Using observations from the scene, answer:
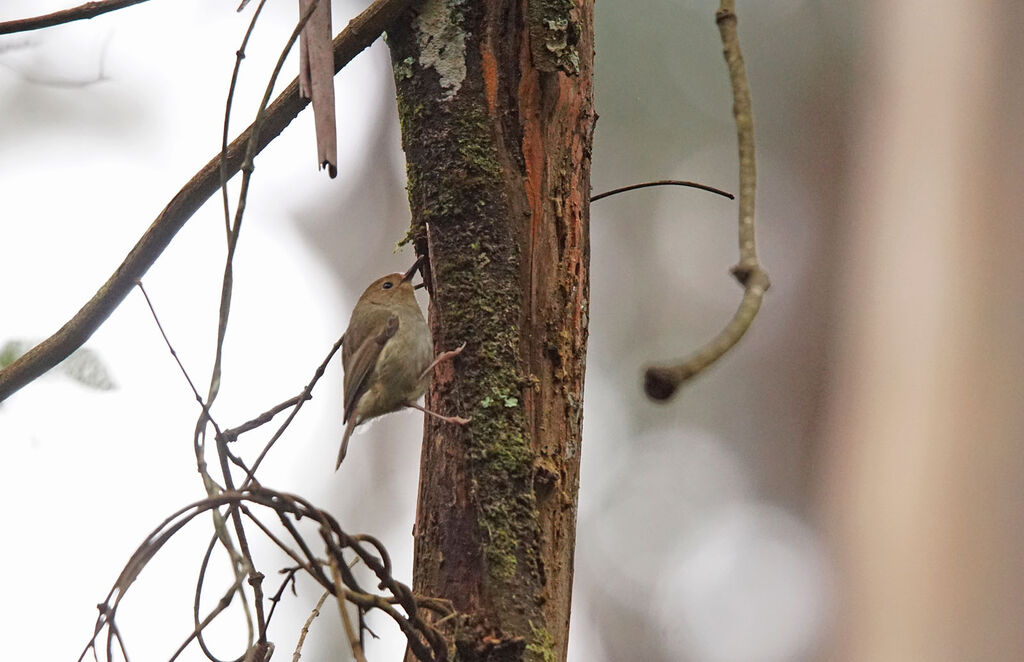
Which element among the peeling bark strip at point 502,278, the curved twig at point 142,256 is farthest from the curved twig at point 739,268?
the curved twig at point 142,256

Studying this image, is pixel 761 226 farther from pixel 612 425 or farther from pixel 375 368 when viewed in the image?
pixel 375 368

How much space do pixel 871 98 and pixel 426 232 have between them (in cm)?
486

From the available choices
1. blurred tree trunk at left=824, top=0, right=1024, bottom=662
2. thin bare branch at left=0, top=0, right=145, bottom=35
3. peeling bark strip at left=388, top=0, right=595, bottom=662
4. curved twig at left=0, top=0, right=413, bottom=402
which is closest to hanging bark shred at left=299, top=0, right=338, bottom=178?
curved twig at left=0, top=0, right=413, bottom=402

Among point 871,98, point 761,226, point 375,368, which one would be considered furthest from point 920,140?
point 375,368

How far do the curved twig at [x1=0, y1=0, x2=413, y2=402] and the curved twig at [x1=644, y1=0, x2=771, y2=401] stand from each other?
79 centimetres

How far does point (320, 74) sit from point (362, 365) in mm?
1186

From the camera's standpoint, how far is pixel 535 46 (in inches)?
74.1

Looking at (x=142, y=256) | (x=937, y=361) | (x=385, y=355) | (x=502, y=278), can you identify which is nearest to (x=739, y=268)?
(x=502, y=278)

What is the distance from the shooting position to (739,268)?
122cm

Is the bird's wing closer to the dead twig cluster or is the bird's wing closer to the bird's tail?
the bird's tail

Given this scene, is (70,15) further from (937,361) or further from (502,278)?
(937,361)

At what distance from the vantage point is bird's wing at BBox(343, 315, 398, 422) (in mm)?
2719

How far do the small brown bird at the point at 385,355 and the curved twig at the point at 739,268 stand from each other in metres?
1.16

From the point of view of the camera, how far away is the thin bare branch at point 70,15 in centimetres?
175
